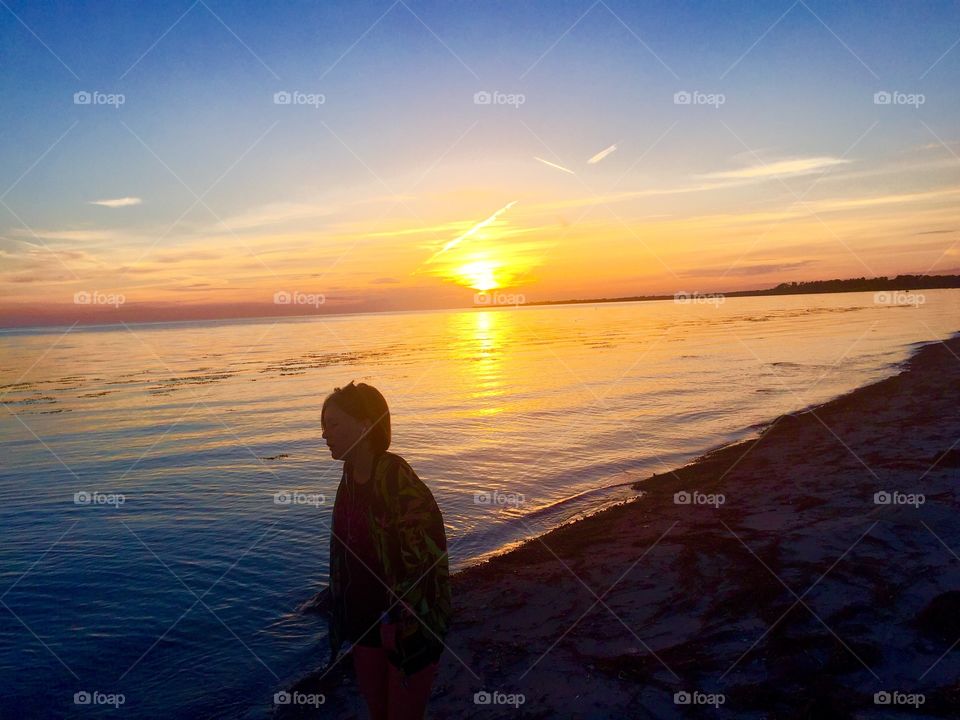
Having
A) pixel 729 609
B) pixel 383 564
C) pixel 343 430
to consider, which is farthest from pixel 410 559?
pixel 729 609

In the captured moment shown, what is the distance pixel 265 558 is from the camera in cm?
992

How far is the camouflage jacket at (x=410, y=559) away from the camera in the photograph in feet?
11.3

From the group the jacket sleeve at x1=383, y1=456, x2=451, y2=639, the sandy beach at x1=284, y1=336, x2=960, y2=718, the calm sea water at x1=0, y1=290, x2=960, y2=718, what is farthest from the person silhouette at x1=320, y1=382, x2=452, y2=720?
the calm sea water at x1=0, y1=290, x2=960, y2=718

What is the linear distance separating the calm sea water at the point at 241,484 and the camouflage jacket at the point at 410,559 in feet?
12.0

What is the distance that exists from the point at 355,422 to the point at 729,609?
538 centimetres

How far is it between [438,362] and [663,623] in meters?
37.6

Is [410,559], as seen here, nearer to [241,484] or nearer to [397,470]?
[397,470]

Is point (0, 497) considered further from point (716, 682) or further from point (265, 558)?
point (716, 682)

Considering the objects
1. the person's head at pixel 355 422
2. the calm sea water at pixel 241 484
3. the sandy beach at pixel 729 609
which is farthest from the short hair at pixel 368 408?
the calm sea water at pixel 241 484

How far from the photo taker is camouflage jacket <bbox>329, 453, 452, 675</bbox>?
11.3 feet

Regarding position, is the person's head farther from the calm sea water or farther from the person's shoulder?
the calm sea water

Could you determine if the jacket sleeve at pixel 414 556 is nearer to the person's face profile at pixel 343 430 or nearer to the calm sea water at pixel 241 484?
the person's face profile at pixel 343 430

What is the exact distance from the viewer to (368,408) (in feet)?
12.0

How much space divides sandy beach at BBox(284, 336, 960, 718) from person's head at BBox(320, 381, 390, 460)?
10.7 ft
